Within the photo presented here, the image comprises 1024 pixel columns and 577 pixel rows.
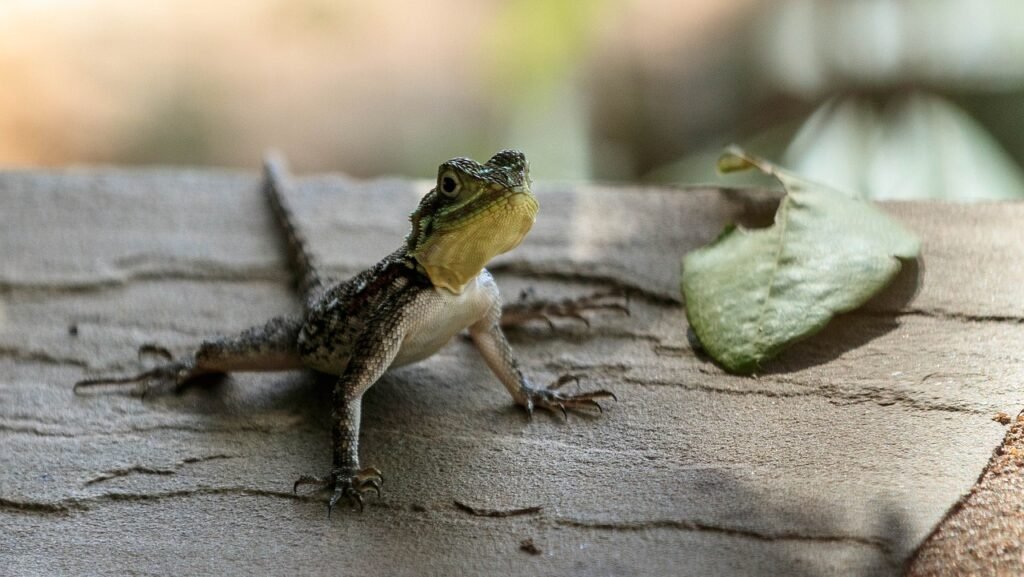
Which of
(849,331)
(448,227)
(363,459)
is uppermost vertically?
(448,227)

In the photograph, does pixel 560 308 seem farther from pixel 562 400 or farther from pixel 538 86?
pixel 538 86

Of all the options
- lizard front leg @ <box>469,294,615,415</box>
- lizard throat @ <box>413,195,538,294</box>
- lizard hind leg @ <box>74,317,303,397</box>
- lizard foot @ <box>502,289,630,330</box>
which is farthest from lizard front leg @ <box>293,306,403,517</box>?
lizard foot @ <box>502,289,630,330</box>

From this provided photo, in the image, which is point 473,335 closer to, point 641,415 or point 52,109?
point 641,415

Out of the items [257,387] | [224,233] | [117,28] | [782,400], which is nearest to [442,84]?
[117,28]

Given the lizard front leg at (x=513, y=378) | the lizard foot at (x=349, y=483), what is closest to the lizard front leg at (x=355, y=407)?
the lizard foot at (x=349, y=483)

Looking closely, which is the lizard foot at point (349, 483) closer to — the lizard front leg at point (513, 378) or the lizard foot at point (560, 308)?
the lizard front leg at point (513, 378)

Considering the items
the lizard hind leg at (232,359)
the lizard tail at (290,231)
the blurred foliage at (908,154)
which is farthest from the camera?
the blurred foliage at (908,154)
